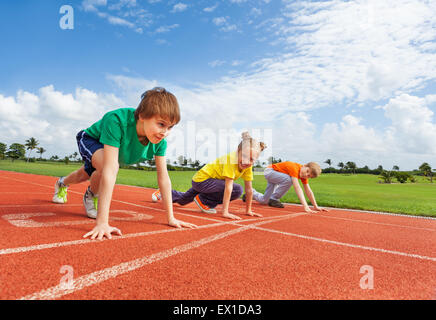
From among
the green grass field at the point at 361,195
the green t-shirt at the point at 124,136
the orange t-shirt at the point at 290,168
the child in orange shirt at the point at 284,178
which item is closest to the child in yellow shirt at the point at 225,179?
the green t-shirt at the point at 124,136

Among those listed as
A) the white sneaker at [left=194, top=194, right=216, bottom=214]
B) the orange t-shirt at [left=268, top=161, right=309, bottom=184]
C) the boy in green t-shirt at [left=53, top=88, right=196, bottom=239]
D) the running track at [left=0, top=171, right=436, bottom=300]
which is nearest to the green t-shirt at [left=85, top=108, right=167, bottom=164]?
the boy in green t-shirt at [left=53, top=88, right=196, bottom=239]

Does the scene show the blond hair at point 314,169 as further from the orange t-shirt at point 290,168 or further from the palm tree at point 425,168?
the palm tree at point 425,168

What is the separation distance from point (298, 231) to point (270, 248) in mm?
1160

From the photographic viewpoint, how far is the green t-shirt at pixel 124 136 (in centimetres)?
268

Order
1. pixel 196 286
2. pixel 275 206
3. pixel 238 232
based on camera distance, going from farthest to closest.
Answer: pixel 275 206
pixel 238 232
pixel 196 286

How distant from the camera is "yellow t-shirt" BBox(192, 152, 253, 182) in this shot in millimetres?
4645

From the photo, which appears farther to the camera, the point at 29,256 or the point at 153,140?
the point at 153,140

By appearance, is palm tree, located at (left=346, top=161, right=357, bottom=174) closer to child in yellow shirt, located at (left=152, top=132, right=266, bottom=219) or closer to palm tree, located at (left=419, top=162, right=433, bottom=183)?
palm tree, located at (left=419, top=162, right=433, bottom=183)

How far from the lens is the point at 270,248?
2.57 meters

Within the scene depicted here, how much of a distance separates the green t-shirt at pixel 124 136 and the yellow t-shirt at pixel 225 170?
63.3 inches

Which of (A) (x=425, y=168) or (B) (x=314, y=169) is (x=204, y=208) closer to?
(B) (x=314, y=169)

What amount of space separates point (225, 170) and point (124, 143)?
2124 mm

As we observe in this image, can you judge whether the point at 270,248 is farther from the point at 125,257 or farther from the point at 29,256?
the point at 29,256
